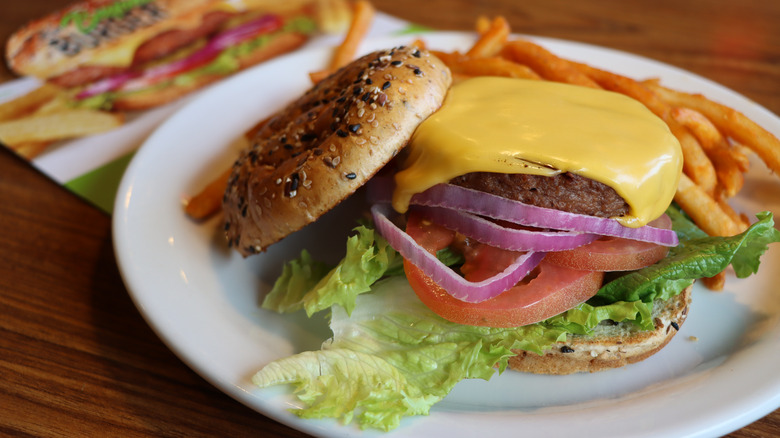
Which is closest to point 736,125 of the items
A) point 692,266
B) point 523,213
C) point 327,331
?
point 692,266

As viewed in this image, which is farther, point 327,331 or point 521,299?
point 327,331

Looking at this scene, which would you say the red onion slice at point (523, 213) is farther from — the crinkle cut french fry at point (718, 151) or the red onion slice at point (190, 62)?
the red onion slice at point (190, 62)

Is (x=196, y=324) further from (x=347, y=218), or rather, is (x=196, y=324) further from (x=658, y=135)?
(x=658, y=135)

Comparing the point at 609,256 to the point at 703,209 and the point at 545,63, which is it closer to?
the point at 703,209

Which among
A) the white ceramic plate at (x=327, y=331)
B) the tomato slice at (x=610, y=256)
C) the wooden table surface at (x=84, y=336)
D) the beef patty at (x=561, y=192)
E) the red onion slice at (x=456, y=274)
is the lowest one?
the wooden table surface at (x=84, y=336)

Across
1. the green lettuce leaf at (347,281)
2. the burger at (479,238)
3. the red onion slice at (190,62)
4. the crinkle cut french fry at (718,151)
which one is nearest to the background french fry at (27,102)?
the red onion slice at (190,62)

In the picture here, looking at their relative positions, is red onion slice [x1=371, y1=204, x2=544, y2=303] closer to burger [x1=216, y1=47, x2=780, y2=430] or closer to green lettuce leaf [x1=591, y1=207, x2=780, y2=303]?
burger [x1=216, y1=47, x2=780, y2=430]

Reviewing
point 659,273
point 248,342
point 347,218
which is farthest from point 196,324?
point 659,273

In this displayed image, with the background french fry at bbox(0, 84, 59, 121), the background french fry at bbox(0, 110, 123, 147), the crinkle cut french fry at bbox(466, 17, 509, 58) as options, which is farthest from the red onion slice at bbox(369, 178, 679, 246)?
the background french fry at bbox(0, 84, 59, 121)
